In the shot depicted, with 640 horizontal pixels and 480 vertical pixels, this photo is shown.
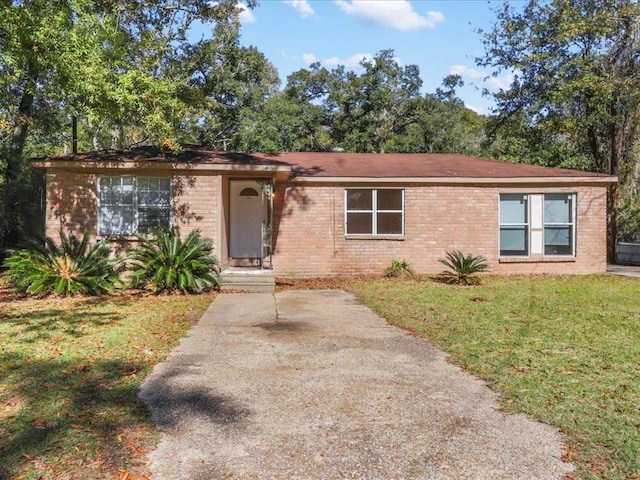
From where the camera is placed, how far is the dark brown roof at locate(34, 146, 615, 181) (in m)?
12.1

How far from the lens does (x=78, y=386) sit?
4.39m

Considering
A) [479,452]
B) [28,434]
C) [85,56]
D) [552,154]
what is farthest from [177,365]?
[552,154]

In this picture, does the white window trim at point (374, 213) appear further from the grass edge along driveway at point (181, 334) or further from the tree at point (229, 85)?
the tree at point (229, 85)

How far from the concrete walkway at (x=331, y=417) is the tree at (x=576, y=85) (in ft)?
53.7

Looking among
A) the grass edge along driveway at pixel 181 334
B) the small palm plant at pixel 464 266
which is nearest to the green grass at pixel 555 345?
the grass edge along driveway at pixel 181 334

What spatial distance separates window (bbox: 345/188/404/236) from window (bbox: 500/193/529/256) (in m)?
2.93

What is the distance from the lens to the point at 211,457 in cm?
311

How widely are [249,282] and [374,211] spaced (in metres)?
4.48

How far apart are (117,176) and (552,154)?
18.7m

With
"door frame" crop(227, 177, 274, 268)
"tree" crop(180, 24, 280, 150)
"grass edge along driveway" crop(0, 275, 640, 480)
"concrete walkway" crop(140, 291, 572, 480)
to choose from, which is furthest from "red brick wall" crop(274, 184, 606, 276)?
"tree" crop(180, 24, 280, 150)

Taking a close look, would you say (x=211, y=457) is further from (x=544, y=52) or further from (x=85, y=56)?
(x=544, y=52)

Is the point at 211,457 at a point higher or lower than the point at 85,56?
lower

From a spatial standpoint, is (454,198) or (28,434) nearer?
(28,434)

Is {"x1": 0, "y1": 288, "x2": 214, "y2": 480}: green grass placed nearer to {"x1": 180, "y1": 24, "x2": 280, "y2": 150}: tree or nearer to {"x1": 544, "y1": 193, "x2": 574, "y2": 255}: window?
{"x1": 544, "y1": 193, "x2": 574, "y2": 255}: window
